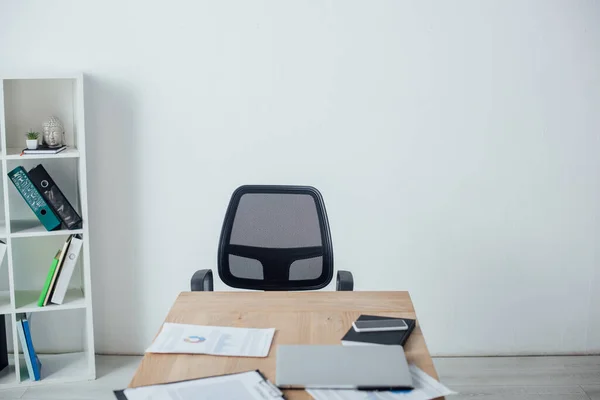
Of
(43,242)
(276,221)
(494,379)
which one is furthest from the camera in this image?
(43,242)

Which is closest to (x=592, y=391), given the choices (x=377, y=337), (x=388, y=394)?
(x=377, y=337)

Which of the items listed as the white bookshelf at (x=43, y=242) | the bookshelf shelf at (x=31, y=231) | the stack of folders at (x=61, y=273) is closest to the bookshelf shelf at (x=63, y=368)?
the white bookshelf at (x=43, y=242)

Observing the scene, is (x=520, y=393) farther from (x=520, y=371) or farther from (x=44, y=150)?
(x=44, y=150)

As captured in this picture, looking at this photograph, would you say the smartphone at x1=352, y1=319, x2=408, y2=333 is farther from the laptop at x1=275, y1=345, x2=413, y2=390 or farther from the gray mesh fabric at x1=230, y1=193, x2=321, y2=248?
the gray mesh fabric at x1=230, y1=193, x2=321, y2=248

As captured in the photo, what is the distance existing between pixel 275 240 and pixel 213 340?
986 mm

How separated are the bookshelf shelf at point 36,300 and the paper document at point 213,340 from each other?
4.74ft

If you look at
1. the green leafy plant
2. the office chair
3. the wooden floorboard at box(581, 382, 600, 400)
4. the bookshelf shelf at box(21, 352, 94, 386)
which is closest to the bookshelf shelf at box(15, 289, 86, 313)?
the bookshelf shelf at box(21, 352, 94, 386)

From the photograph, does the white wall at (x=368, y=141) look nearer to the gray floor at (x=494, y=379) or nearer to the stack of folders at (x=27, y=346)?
the gray floor at (x=494, y=379)

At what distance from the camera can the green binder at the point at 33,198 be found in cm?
322

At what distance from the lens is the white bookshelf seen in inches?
129

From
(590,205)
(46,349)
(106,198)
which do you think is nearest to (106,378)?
(46,349)

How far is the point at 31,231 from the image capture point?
328 cm

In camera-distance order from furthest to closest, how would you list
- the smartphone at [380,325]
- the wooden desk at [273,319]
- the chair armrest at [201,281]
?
the chair armrest at [201,281], the smartphone at [380,325], the wooden desk at [273,319]

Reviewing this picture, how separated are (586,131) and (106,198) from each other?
2447 millimetres
